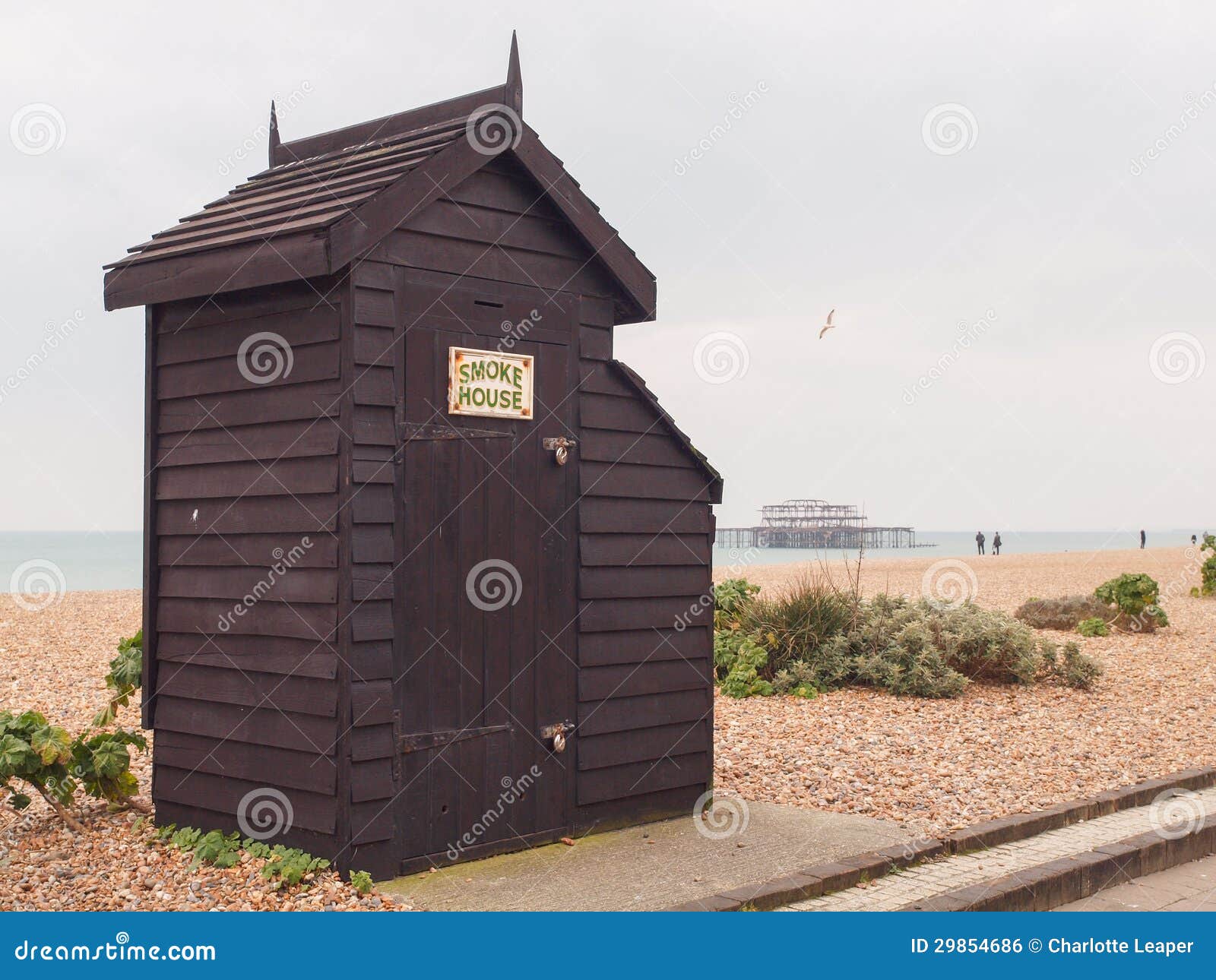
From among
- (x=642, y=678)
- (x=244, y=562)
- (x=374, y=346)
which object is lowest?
(x=642, y=678)

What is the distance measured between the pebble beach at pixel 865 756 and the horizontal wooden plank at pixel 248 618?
1136 millimetres

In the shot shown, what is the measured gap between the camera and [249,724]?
588cm

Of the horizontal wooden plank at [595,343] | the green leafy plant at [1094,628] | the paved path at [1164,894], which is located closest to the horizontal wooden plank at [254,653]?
the horizontal wooden plank at [595,343]

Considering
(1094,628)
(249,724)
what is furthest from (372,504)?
(1094,628)

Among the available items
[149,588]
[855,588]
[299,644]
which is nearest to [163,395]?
[149,588]

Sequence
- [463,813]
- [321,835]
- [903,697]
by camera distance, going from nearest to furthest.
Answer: [321,835]
[463,813]
[903,697]

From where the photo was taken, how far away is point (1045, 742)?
979cm

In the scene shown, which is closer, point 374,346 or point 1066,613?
point 374,346

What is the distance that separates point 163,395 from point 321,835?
2.62 meters

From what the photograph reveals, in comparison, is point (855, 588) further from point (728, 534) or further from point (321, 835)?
point (728, 534)

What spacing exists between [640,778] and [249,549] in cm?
264

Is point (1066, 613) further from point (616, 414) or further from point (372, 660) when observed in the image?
point (372, 660)

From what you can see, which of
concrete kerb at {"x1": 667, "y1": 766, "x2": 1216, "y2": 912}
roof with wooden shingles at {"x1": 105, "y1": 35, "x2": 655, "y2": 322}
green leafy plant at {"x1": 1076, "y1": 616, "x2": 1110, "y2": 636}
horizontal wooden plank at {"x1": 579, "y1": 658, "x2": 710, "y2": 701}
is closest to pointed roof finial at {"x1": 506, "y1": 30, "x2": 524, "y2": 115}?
roof with wooden shingles at {"x1": 105, "y1": 35, "x2": 655, "y2": 322}

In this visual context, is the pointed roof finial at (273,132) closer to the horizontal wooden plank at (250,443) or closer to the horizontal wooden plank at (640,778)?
the horizontal wooden plank at (250,443)
